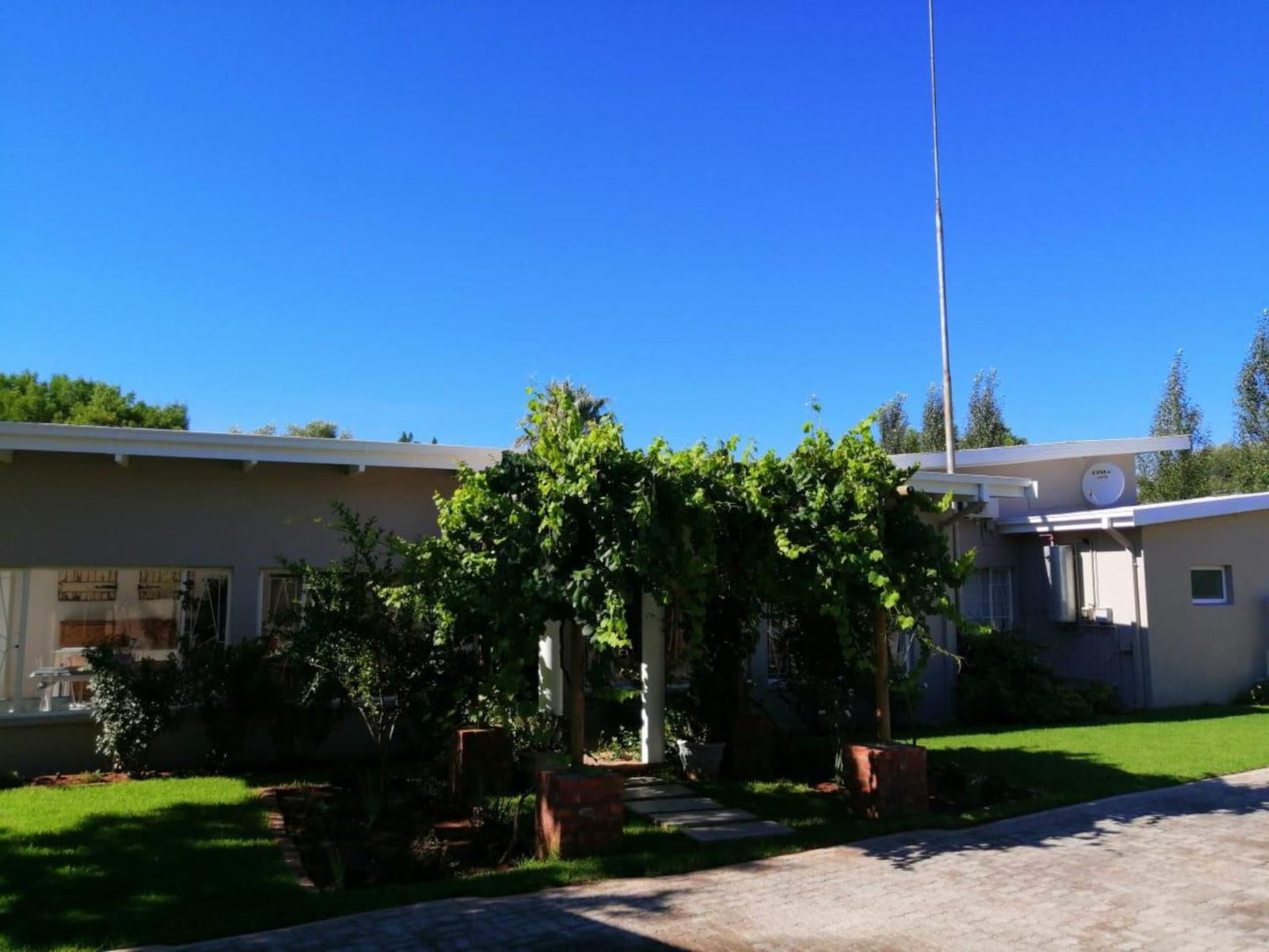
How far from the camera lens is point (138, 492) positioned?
34.5 feet

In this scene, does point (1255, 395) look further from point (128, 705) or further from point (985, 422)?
point (128, 705)

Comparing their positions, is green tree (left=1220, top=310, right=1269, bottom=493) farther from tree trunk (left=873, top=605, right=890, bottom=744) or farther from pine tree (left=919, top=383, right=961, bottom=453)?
tree trunk (left=873, top=605, right=890, bottom=744)

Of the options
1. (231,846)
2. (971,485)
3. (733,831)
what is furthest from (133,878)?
(971,485)

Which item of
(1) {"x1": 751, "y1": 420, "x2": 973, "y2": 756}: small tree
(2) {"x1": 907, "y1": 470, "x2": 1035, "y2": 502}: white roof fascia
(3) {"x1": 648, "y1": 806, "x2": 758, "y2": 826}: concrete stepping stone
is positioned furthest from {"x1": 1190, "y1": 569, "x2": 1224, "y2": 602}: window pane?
(3) {"x1": 648, "y1": 806, "x2": 758, "y2": 826}: concrete stepping stone

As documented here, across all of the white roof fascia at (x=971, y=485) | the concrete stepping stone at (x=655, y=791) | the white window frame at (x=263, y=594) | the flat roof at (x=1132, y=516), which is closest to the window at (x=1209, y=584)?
the flat roof at (x=1132, y=516)

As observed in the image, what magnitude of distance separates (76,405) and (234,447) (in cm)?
2704

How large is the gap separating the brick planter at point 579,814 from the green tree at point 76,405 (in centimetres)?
2874

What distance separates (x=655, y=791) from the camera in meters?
9.40

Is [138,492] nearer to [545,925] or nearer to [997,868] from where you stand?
[545,925]

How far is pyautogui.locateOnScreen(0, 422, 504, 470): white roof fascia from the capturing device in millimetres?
9695

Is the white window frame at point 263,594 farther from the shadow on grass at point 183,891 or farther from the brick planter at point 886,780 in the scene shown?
the brick planter at point 886,780

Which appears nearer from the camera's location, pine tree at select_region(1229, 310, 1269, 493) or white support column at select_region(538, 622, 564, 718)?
white support column at select_region(538, 622, 564, 718)

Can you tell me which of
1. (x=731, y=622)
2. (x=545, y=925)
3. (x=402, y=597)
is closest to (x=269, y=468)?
(x=402, y=597)

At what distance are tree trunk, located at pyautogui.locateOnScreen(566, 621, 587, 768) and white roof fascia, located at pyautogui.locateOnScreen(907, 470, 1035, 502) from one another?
7107mm
